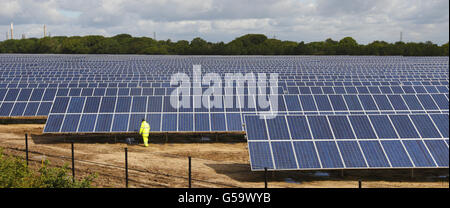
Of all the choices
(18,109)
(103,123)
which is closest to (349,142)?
(103,123)

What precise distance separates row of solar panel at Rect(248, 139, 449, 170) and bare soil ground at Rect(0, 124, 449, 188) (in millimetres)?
887

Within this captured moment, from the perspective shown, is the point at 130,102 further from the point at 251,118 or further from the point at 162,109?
the point at 251,118

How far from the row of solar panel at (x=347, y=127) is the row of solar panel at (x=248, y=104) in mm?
5773

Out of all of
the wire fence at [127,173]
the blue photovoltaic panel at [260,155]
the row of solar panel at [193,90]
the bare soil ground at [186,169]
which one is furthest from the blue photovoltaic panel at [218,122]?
the blue photovoltaic panel at [260,155]

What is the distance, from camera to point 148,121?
20609 millimetres

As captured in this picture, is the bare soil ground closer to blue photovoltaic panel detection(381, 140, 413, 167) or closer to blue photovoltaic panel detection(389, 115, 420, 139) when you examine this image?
blue photovoltaic panel detection(381, 140, 413, 167)

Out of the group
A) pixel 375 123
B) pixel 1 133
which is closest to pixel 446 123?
pixel 375 123

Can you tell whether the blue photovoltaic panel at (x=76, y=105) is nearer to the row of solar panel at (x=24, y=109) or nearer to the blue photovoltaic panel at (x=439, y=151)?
the row of solar panel at (x=24, y=109)

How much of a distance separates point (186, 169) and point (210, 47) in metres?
111

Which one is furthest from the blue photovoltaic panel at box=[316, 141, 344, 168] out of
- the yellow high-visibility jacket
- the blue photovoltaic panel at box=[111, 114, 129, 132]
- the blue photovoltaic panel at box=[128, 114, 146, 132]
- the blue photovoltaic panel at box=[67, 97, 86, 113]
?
the blue photovoltaic panel at box=[67, 97, 86, 113]

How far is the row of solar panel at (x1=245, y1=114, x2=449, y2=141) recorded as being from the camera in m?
14.8

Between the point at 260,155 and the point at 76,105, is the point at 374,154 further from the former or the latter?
the point at 76,105

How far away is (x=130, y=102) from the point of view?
2214 cm

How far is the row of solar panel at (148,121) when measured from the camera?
19.9 m
